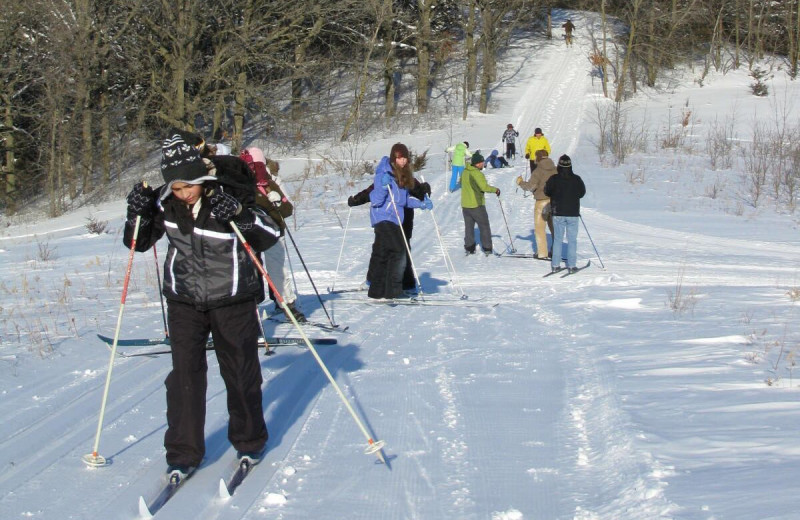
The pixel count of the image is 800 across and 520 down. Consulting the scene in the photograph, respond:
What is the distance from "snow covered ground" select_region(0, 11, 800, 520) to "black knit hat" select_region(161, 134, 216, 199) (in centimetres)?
171

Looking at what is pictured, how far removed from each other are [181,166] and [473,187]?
10716 mm

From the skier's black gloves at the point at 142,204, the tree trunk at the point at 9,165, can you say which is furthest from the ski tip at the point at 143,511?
the tree trunk at the point at 9,165

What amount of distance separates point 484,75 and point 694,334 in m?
38.5

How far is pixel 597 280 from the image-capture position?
12.4 metres

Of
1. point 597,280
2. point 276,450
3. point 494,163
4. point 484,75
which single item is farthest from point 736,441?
point 484,75

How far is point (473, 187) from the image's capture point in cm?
1495

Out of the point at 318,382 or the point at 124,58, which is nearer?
the point at 318,382

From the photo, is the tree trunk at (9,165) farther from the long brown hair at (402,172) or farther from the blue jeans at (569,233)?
the long brown hair at (402,172)

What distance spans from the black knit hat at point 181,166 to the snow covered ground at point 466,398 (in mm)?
1715

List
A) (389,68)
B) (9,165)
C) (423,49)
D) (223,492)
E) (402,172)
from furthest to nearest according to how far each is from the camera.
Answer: (423,49) < (389,68) < (9,165) < (402,172) < (223,492)

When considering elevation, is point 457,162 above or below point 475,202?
above

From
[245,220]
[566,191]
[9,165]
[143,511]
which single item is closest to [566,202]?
[566,191]

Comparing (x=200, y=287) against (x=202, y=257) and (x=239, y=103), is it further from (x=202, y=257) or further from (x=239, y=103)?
(x=239, y=103)

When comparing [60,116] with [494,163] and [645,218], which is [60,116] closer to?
[494,163]
